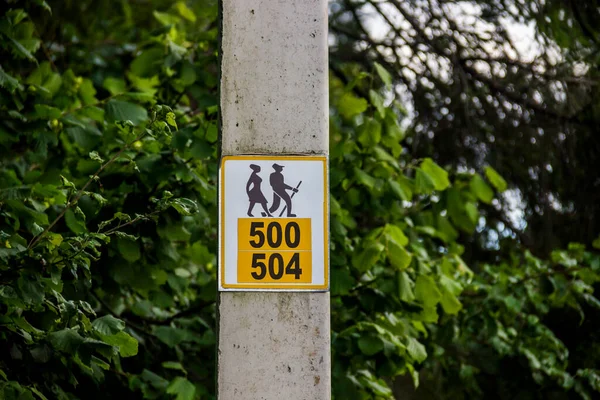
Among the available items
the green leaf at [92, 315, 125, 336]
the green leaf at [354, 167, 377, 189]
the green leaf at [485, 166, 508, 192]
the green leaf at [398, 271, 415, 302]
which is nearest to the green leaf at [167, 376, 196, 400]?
the green leaf at [92, 315, 125, 336]

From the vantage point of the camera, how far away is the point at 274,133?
2.28 metres

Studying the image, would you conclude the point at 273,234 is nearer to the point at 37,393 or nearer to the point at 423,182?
the point at 37,393

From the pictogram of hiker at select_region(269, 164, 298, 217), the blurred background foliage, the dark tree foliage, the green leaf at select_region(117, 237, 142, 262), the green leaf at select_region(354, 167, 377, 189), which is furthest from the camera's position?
the dark tree foliage

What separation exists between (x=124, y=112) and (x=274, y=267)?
1.74 metres

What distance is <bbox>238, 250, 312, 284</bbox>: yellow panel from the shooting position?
2.23 meters

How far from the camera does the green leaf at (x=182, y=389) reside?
3.45 metres

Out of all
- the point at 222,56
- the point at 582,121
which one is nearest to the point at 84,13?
the point at 582,121

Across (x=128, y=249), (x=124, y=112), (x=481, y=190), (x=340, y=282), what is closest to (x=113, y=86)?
(x=124, y=112)

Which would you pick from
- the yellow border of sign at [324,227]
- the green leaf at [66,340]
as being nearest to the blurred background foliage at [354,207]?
the green leaf at [66,340]

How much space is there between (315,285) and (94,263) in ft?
5.43

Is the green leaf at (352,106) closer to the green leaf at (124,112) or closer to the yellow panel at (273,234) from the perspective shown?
the green leaf at (124,112)

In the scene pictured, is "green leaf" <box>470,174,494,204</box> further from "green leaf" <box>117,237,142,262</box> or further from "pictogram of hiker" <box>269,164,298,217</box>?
"pictogram of hiker" <box>269,164,298,217</box>

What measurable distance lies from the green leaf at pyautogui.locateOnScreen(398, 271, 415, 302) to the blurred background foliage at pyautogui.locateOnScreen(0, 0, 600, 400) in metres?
0.02

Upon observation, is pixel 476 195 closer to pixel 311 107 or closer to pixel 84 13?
pixel 311 107
